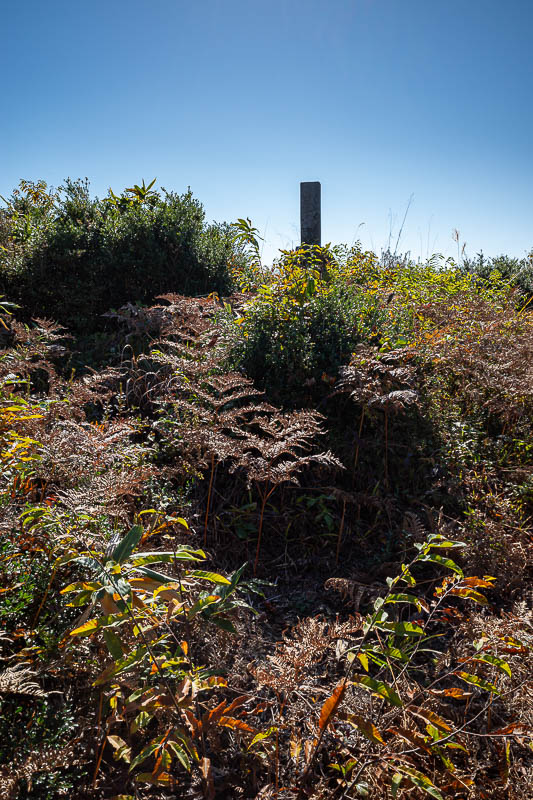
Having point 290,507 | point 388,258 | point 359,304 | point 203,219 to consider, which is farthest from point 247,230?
point 388,258

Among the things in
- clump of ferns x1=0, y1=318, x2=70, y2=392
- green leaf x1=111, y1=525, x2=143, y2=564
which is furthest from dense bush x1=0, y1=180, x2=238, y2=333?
green leaf x1=111, y1=525, x2=143, y2=564

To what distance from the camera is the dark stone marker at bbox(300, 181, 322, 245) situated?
726cm

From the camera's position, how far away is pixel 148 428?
3.86m

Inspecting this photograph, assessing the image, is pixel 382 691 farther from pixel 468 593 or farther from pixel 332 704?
pixel 468 593

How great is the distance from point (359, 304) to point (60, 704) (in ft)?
11.5

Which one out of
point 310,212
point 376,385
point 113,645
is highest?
point 310,212

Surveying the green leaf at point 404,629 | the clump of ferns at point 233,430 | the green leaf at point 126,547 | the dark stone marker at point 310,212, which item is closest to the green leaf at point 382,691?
the green leaf at point 404,629

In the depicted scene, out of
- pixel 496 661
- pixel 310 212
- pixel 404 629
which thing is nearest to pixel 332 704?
pixel 404 629

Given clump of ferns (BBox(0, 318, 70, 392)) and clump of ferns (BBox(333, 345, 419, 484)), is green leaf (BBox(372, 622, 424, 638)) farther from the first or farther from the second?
clump of ferns (BBox(0, 318, 70, 392))

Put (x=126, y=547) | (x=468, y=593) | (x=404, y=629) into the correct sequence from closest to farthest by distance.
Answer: (x=126, y=547)
(x=404, y=629)
(x=468, y=593)

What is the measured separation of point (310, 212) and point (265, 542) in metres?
5.77

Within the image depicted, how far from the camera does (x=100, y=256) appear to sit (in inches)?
235

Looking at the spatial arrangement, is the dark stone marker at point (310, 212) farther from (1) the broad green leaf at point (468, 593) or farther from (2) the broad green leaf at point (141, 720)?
(2) the broad green leaf at point (141, 720)

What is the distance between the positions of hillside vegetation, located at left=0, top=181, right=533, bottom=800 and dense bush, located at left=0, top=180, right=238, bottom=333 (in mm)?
39
